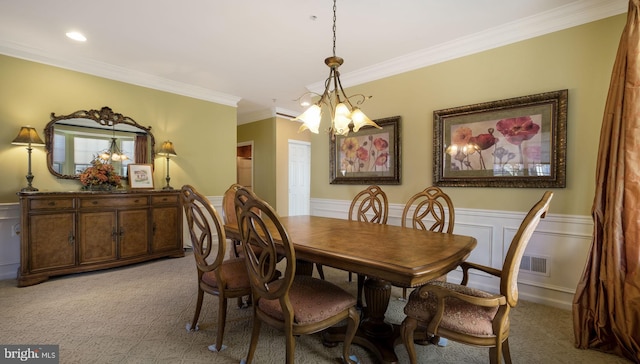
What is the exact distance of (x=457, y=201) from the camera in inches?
119

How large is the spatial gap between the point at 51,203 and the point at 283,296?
3.12m

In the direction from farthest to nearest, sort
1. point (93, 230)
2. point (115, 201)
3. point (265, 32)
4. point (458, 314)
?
point (115, 201), point (93, 230), point (265, 32), point (458, 314)

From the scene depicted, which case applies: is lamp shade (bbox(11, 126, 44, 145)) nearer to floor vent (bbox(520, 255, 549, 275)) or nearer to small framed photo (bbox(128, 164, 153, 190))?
small framed photo (bbox(128, 164, 153, 190))

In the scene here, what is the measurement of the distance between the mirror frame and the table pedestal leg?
360cm

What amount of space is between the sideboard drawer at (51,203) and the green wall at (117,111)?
531 millimetres

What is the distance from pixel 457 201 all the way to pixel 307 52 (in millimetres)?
2373

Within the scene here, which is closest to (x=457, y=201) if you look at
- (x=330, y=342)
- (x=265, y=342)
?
(x=330, y=342)

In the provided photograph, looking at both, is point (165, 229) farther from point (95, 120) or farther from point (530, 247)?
point (530, 247)

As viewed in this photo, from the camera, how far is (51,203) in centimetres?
296

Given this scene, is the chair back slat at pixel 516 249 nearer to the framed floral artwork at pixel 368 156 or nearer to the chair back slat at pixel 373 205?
the chair back slat at pixel 373 205

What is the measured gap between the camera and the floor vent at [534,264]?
2.52m

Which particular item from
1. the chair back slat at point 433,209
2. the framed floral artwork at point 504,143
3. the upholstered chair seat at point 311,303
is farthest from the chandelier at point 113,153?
the framed floral artwork at point 504,143

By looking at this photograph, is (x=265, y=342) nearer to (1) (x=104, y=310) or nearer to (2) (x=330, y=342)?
(2) (x=330, y=342)

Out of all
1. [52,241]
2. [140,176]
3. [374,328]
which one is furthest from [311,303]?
Result: [140,176]
